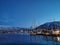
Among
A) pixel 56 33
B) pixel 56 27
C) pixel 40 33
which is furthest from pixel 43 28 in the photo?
pixel 56 33

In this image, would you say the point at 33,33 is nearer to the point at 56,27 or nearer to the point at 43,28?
the point at 43,28

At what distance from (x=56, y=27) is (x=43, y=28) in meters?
5.62

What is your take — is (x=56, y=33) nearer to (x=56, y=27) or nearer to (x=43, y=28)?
(x=56, y=27)

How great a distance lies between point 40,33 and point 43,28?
1212 millimetres

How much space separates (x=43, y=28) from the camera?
24906mm

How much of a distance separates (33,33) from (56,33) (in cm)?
597

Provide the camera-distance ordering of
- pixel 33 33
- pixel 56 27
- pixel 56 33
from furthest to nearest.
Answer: pixel 33 33 < pixel 56 27 < pixel 56 33

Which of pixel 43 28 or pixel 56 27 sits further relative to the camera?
pixel 43 28

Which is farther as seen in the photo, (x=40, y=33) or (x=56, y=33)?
(x=40, y=33)

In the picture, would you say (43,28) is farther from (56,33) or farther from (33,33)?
(56,33)

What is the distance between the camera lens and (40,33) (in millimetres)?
24203

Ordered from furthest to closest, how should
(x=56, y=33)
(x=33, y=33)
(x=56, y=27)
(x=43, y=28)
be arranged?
1. (x=43, y=28)
2. (x=33, y=33)
3. (x=56, y=27)
4. (x=56, y=33)

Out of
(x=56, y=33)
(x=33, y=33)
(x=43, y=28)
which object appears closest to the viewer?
(x=56, y=33)

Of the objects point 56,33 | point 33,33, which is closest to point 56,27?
point 56,33
